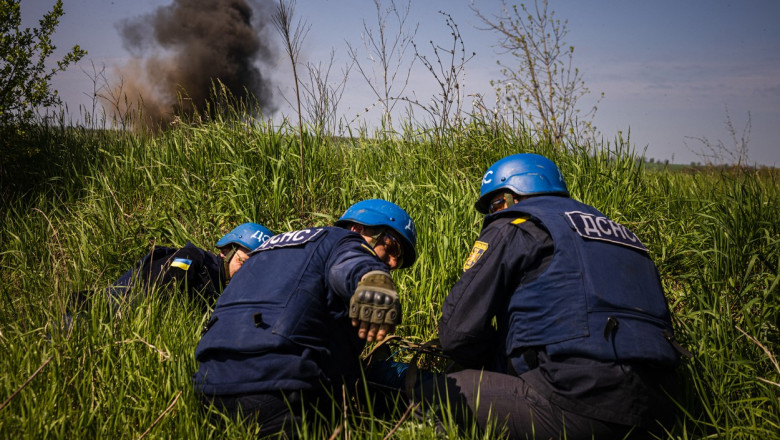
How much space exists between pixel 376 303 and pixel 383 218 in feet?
3.90

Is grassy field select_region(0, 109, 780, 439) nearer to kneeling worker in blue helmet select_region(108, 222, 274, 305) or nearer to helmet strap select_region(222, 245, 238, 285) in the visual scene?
kneeling worker in blue helmet select_region(108, 222, 274, 305)

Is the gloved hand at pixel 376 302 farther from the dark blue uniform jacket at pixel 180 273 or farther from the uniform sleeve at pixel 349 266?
the dark blue uniform jacket at pixel 180 273

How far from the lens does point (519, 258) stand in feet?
8.89

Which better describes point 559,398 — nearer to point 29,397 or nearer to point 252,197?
point 29,397

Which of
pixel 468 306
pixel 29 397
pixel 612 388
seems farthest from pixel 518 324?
pixel 29 397

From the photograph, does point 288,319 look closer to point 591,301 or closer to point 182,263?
point 591,301

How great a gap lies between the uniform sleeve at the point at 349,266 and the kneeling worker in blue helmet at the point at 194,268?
1.58 meters

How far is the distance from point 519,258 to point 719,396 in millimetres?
1390

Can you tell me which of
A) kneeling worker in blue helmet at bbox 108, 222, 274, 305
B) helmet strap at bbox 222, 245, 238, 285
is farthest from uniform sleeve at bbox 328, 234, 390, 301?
helmet strap at bbox 222, 245, 238, 285

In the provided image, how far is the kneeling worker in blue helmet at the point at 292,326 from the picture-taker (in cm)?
234

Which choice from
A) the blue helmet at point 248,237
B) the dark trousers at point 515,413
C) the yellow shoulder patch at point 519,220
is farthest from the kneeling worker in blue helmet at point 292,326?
the blue helmet at point 248,237

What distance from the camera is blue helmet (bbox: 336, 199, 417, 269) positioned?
3289mm

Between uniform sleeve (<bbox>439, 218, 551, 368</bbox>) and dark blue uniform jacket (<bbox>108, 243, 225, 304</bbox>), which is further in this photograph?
dark blue uniform jacket (<bbox>108, 243, 225, 304</bbox>)

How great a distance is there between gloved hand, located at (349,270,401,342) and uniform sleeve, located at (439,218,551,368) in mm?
717
